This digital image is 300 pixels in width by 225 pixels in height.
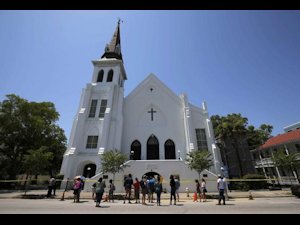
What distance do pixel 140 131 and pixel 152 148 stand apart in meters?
3.08

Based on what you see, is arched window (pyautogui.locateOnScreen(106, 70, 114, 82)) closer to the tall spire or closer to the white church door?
the tall spire

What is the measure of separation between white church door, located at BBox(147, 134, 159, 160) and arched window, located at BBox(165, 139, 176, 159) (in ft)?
4.26

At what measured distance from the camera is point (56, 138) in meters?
29.5

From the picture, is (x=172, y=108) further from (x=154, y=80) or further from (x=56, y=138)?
(x=56, y=138)

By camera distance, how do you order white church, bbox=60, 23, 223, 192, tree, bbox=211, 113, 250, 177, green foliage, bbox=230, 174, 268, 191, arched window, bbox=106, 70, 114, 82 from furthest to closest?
arched window, bbox=106, 70, 114, 82 → tree, bbox=211, 113, 250, 177 → green foliage, bbox=230, 174, 268, 191 → white church, bbox=60, 23, 223, 192

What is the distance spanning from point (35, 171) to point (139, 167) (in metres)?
10.7

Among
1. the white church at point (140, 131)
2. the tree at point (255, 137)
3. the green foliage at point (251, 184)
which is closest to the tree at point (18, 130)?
the white church at point (140, 131)

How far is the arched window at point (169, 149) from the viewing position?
23781mm

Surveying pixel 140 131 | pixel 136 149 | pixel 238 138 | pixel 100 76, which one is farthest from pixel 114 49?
pixel 238 138

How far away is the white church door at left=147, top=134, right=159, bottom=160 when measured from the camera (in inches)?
933

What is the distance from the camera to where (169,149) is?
24172mm

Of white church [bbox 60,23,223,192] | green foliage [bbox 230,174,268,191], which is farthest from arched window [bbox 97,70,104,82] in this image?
green foliage [bbox 230,174,268,191]

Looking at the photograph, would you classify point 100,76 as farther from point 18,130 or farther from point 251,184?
point 251,184
